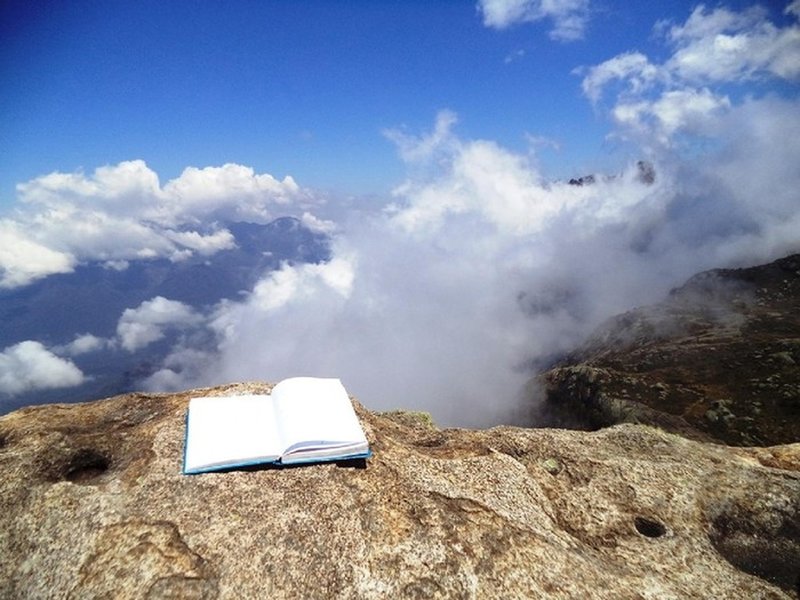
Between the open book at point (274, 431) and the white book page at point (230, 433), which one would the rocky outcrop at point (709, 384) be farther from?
the white book page at point (230, 433)

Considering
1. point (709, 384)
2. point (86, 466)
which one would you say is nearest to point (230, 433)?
point (86, 466)

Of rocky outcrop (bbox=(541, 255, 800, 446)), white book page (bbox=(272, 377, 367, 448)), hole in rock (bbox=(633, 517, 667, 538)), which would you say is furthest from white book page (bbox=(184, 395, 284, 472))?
rocky outcrop (bbox=(541, 255, 800, 446))

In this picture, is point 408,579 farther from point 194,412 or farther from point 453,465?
point 194,412

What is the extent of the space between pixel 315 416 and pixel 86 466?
8.75 meters

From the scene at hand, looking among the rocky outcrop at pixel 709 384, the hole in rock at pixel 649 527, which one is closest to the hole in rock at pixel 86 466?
the hole in rock at pixel 649 527

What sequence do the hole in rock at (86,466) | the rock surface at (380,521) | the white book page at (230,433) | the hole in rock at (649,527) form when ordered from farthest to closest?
the hole in rock at (649,527), the hole in rock at (86,466), the white book page at (230,433), the rock surface at (380,521)

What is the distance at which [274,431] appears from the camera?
16.4 m

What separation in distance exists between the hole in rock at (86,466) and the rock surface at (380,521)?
0.23ft

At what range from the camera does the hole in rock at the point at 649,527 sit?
16.3 metres

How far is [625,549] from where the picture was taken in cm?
1553

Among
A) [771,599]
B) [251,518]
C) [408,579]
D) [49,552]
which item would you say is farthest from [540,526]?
[49,552]

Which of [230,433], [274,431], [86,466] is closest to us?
[230,433]

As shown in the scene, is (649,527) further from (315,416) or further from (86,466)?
(86,466)

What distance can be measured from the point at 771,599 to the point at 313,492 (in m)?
14.6
